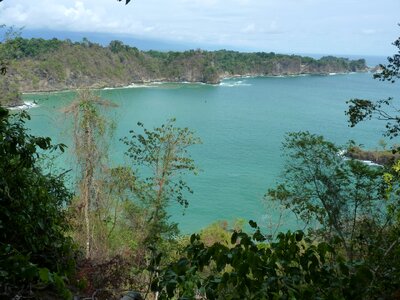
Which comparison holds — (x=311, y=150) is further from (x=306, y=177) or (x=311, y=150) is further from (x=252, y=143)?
(x=252, y=143)

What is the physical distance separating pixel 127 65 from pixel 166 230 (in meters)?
64.1

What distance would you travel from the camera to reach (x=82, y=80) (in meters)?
60.8

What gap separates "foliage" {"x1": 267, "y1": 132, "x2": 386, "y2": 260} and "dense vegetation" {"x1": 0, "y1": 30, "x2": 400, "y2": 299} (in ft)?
0.09

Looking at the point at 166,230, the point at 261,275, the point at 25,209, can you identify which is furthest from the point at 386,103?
the point at 166,230

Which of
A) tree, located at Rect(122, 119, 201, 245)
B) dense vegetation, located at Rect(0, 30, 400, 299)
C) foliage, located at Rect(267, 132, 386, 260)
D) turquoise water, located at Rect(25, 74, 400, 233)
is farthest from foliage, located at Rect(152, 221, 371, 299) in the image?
tree, located at Rect(122, 119, 201, 245)

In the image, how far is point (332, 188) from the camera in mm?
8102

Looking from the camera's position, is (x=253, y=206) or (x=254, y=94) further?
(x=254, y=94)

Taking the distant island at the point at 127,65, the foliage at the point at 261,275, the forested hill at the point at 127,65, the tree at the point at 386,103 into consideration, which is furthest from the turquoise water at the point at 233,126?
the foliage at the point at 261,275

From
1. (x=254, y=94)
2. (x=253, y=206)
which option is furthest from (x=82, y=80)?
(x=253, y=206)

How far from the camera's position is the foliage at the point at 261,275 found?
1163 mm

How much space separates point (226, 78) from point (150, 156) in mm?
74384

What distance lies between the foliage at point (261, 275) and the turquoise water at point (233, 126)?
7.94m

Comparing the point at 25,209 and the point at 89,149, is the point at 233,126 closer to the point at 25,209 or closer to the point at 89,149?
the point at 89,149

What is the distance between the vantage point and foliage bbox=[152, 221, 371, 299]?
1163 millimetres
